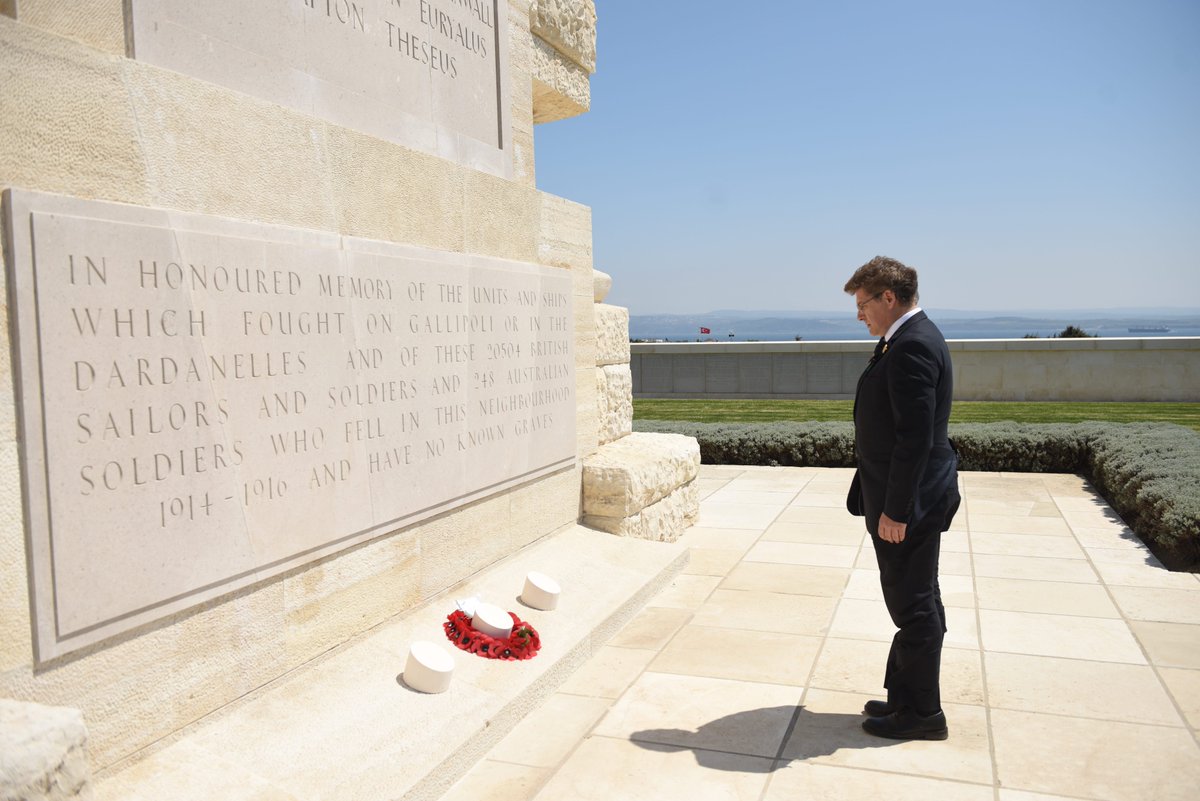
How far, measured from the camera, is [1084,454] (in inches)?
418

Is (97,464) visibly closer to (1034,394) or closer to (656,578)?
(656,578)

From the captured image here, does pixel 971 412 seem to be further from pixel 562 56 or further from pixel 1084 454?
pixel 562 56

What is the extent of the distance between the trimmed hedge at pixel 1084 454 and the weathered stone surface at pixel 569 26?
17.3ft

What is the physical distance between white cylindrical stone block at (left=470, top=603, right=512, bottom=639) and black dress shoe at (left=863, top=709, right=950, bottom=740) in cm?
174

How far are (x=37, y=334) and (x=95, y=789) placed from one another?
1.42 metres

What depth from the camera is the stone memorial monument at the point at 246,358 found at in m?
2.74

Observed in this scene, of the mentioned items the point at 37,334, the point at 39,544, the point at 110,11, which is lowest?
the point at 39,544

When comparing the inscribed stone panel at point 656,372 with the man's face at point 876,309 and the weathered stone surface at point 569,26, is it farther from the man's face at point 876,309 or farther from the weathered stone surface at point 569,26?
the man's face at point 876,309

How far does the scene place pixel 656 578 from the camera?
5922mm

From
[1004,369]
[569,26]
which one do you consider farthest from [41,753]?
[1004,369]

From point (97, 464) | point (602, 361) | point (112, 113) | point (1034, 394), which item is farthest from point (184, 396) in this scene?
point (1034, 394)

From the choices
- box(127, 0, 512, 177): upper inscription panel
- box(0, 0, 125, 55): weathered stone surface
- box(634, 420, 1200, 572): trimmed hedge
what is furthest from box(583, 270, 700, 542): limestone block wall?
box(0, 0, 125, 55): weathered stone surface

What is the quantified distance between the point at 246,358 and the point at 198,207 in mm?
571

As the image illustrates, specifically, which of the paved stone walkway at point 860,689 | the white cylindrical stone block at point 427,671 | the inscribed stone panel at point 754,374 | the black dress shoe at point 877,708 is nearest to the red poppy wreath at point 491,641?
the paved stone walkway at point 860,689
